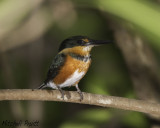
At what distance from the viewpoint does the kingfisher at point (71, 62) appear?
258 centimetres

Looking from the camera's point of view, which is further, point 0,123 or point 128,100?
point 0,123

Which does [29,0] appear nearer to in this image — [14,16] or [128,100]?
[14,16]

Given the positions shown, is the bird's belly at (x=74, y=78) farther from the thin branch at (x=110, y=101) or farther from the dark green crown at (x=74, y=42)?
the thin branch at (x=110, y=101)

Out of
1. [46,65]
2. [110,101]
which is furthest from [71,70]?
[46,65]

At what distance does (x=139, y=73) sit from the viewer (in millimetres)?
3154

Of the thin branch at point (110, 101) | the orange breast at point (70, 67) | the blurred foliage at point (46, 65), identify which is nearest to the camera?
the thin branch at point (110, 101)

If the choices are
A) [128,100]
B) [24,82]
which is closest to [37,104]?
[24,82]

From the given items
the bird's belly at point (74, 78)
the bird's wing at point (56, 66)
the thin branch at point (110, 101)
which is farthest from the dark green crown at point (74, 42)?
the thin branch at point (110, 101)

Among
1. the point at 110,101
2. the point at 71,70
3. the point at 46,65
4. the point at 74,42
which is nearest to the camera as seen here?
the point at 110,101

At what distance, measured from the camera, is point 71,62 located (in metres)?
2.59

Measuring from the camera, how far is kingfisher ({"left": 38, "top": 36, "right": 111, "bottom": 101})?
2.58 m

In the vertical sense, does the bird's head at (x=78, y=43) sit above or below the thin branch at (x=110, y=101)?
above

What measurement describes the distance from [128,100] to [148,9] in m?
1.46

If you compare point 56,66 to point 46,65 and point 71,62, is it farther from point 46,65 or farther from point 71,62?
point 46,65
